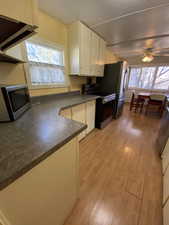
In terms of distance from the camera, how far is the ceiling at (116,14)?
149 cm

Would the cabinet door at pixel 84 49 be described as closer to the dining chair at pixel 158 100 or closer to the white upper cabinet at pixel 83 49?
the white upper cabinet at pixel 83 49

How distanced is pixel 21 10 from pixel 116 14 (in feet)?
6.21

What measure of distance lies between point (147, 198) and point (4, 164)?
1485mm

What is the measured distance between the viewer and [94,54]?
2482mm

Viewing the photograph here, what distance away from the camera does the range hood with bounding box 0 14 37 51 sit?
2.07 ft

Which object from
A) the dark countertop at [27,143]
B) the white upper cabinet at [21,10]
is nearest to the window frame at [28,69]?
the dark countertop at [27,143]

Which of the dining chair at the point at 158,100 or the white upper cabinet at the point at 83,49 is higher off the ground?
the white upper cabinet at the point at 83,49

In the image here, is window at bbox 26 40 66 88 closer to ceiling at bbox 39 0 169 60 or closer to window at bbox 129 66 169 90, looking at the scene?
ceiling at bbox 39 0 169 60

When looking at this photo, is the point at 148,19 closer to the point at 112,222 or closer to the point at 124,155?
the point at 124,155

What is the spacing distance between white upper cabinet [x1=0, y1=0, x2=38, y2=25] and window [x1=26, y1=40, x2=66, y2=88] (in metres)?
1.18

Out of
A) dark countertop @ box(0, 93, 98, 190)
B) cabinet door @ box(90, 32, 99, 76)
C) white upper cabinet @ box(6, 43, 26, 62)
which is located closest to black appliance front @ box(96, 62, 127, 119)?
cabinet door @ box(90, 32, 99, 76)

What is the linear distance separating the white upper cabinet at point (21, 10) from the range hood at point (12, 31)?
0.13 feet

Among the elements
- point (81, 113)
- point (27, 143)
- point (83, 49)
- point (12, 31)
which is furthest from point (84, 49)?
point (27, 143)

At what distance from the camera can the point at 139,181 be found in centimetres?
135
